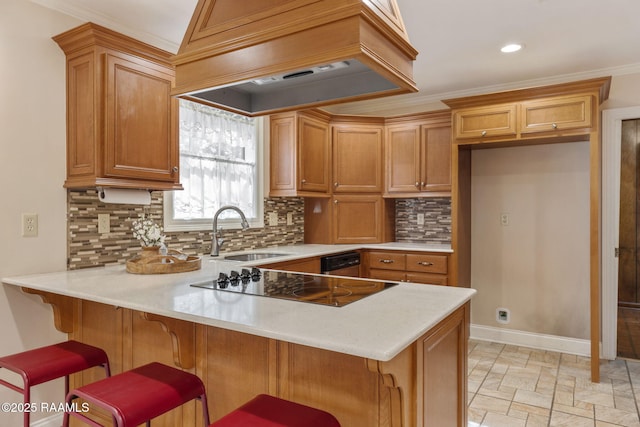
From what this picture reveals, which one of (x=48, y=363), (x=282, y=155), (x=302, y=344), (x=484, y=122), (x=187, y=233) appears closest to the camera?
(x=302, y=344)

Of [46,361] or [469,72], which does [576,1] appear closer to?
[469,72]

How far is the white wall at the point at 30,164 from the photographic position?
2.19 meters

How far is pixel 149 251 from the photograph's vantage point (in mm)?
2396

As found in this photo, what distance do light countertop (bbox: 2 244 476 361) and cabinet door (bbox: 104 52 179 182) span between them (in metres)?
0.66

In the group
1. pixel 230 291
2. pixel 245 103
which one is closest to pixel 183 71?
pixel 245 103

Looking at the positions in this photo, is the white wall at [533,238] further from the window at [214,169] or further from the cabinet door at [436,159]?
the window at [214,169]

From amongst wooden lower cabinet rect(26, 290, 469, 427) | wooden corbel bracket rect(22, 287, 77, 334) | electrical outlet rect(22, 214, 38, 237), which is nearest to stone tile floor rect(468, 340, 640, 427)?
wooden lower cabinet rect(26, 290, 469, 427)

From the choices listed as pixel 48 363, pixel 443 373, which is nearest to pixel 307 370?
pixel 443 373

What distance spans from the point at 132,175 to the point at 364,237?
249cm

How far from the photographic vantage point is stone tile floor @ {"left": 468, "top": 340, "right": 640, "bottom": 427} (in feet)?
8.32

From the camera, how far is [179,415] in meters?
1.92

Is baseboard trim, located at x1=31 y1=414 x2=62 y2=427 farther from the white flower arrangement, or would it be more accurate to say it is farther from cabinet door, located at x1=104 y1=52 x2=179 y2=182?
cabinet door, located at x1=104 y1=52 x2=179 y2=182

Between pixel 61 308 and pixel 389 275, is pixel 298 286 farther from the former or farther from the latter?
pixel 389 275

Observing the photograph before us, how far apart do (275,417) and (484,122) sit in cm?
312
